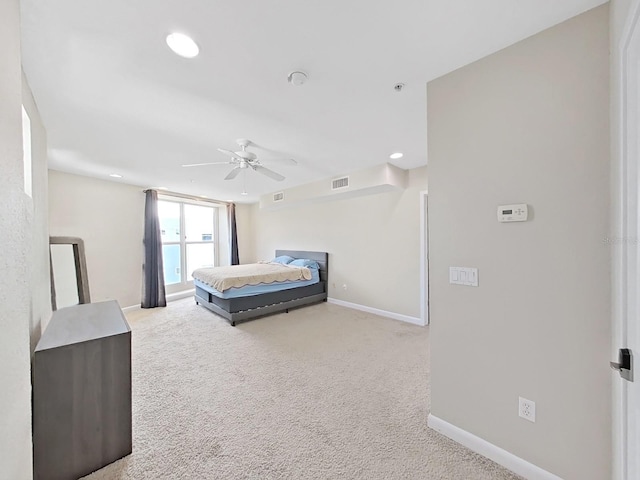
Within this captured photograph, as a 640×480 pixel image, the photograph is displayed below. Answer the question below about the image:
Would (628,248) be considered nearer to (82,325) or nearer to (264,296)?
(82,325)

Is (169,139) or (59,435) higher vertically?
(169,139)

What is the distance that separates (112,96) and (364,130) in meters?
2.16

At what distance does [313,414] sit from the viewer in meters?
1.93

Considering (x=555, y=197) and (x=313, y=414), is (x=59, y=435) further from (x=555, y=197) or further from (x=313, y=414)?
(x=555, y=197)

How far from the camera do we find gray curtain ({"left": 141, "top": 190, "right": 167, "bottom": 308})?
4938 mm

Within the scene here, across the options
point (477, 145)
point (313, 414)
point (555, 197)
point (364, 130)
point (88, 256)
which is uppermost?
point (364, 130)

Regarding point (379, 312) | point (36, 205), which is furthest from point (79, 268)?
point (379, 312)

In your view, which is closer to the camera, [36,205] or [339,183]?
[36,205]

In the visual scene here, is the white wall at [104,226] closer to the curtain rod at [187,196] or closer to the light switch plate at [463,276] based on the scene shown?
the curtain rod at [187,196]

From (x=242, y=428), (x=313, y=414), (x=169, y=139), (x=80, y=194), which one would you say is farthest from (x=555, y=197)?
(x=80, y=194)

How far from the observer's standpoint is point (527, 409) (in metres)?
1.39

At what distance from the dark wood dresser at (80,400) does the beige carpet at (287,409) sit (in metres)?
0.16

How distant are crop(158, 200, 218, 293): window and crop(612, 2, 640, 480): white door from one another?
6.51 metres

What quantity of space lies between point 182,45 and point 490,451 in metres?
3.00
